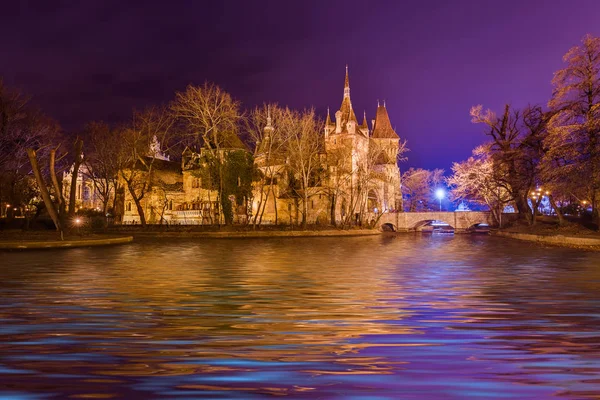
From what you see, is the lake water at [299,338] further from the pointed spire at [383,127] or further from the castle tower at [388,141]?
the pointed spire at [383,127]

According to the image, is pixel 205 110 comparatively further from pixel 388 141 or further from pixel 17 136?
pixel 388 141

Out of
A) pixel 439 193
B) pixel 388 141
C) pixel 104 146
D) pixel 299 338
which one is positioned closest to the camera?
pixel 299 338

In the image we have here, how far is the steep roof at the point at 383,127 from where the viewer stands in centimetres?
11662

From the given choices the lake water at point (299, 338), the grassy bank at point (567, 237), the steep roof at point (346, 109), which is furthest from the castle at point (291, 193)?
the lake water at point (299, 338)

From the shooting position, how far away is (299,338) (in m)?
8.04

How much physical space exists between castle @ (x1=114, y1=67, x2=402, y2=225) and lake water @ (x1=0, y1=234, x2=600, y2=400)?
46715mm

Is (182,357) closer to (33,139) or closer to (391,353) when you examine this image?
(391,353)

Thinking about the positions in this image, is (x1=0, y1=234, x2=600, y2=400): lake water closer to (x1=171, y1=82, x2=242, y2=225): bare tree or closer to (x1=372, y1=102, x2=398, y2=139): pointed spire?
(x1=171, y1=82, x2=242, y2=225): bare tree

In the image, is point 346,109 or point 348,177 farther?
point 346,109

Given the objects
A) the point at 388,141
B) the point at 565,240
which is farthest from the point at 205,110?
the point at 388,141

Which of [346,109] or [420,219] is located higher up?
[346,109]

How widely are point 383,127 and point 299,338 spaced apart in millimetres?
112685

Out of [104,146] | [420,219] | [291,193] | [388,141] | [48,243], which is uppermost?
[388,141]

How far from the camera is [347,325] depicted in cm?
909
